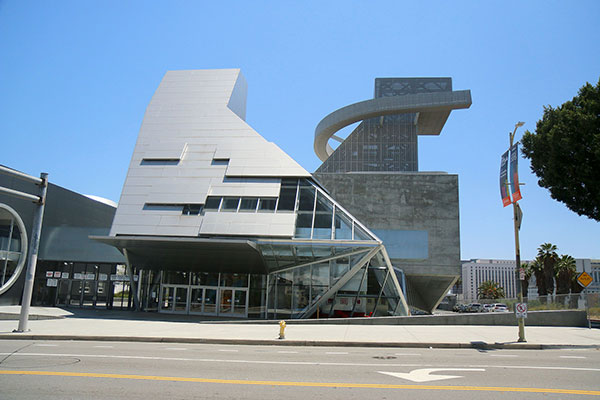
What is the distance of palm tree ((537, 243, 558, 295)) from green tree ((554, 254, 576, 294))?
910mm

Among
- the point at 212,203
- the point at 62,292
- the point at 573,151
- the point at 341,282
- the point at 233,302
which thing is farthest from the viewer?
the point at 62,292

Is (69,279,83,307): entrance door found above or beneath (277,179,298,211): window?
beneath

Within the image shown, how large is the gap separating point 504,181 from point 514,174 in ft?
2.41

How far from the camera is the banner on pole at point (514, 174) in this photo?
17223 millimetres

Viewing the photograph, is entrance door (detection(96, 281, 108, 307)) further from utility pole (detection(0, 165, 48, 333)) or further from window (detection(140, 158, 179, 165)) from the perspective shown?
utility pole (detection(0, 165, 48, 333))

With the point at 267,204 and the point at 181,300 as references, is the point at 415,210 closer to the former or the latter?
the point at 267,204

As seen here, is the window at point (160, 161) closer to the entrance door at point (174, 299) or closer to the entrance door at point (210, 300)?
the entrance door at point (174, 299)

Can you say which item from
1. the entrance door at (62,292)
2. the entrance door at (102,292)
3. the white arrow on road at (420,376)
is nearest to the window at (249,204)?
the entrance door at (102,292)

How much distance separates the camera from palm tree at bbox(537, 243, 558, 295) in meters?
63.9

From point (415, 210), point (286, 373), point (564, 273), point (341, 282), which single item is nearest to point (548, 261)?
point (564, 273)

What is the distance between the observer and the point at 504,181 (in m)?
18.1

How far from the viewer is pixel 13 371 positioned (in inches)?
363

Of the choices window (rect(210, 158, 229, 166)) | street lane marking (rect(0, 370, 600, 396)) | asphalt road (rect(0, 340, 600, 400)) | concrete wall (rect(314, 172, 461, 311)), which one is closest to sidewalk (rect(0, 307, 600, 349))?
asphalt road (rect(0, 340, 600, 400))

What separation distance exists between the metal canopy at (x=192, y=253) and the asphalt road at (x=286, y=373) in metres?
10.5
